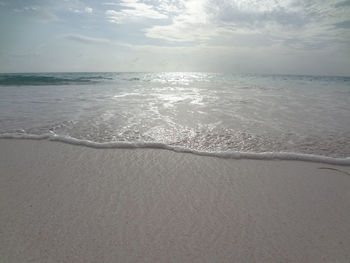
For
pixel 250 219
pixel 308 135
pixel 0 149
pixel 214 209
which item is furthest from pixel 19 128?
pixel 308 135

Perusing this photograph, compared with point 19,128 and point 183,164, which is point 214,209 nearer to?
point 183,164

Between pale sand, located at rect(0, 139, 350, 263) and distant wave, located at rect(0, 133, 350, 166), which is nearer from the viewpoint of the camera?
pale sand, located at rect(0, 139, 350, 263)

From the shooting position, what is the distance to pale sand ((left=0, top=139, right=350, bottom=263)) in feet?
5.13

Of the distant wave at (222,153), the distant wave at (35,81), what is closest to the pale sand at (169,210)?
the distant wave at (222,153)

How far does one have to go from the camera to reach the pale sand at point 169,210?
156 cm

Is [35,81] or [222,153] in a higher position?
[35,81]

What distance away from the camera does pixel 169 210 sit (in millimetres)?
2004

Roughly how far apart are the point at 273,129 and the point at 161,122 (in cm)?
250

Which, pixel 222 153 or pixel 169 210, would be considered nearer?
pixel 169 210

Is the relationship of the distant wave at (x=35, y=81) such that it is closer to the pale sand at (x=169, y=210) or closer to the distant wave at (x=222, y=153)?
the distant wave at (x=222, y=153)

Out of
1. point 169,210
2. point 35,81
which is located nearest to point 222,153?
point 169,210

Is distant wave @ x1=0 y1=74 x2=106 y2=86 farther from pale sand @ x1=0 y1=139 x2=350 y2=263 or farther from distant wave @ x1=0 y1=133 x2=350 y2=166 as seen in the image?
pale sand @ x1=0 y1=139 x2=350 y2=263

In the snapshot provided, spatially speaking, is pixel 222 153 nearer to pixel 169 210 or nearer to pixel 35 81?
pixel 169 210

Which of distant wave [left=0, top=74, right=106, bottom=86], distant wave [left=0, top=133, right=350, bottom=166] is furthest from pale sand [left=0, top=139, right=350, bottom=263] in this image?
distant wave [left=0, top=74, right=106, bottom=86]
